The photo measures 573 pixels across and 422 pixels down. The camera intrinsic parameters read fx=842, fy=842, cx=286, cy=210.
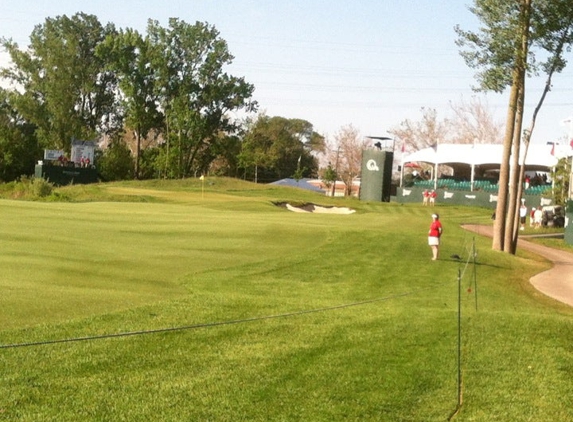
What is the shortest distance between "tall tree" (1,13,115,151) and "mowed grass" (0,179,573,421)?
66.0 metres

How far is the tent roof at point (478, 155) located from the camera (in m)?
70.0

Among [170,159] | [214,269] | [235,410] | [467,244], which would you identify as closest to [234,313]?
[235,410]

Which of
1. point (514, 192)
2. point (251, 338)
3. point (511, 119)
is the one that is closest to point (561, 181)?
point (514, 192)

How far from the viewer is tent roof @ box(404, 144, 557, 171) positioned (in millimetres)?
70000

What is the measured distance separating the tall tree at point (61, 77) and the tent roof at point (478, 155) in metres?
35.4

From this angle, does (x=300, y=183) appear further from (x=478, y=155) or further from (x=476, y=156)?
(x=478, y=155)

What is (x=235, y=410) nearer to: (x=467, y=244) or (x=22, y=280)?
(x=22, y=280)

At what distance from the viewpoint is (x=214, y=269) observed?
19703 millimetres

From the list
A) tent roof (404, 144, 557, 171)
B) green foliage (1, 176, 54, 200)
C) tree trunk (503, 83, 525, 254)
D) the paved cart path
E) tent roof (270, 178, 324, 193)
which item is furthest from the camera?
tent roof (270, 178, 324, 193)

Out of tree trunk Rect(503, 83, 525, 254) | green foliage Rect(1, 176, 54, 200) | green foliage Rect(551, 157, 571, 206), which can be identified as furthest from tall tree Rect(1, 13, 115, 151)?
tree trunk Rect(503, 83, 525, 254)

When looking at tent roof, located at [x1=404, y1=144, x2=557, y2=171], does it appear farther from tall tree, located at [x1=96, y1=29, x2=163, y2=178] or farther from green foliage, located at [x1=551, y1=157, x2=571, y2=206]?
tall tree, located at [x1=96, y1=29, x2=163, y2=178]

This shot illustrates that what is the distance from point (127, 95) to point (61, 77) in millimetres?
8185

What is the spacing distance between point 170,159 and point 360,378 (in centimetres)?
7813

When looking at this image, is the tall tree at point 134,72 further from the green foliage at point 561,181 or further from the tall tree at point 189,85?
the green foliage at point 561,181
